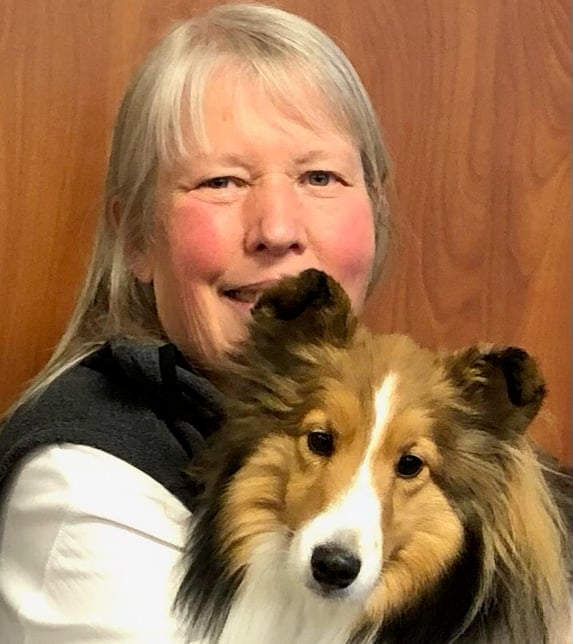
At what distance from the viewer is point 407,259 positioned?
1922 millimetres

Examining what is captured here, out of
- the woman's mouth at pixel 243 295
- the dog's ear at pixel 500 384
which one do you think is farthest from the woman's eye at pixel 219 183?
the dog's ear at pixel 500 384

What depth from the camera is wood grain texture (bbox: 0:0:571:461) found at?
1.67 meters

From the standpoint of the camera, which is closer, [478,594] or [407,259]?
[478,594]

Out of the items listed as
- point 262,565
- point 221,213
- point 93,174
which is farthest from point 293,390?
point 93,174

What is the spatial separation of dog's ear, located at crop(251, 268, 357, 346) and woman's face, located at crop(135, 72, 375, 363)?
175 millimetres

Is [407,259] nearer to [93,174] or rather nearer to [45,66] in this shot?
[93,174]

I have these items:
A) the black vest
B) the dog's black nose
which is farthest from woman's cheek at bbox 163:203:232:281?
the dog's black nose

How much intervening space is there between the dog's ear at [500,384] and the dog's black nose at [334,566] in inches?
8.1

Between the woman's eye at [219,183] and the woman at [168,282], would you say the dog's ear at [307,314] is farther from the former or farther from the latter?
the woman's eye at [219,183]

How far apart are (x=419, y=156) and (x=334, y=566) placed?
948 mm

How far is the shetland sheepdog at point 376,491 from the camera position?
1153 millimetres

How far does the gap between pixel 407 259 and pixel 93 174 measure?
1.75ft

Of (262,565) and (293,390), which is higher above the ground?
(293,390)

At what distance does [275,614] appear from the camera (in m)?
1.20
